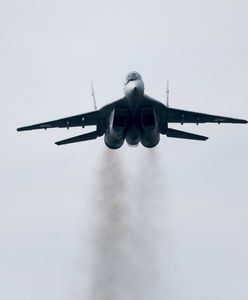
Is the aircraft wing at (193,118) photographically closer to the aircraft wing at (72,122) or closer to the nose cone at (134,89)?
the nose cone at (134,89)

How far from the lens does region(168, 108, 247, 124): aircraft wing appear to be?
9025cm

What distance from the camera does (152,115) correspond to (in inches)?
3413

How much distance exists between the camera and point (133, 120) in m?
87.0

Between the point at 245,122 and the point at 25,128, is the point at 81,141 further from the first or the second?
the point at 245,122

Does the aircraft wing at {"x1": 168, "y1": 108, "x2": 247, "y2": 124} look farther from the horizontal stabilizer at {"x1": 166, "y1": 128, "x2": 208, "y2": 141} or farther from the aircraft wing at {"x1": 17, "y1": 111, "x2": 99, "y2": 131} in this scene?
the aircraft wing at {"x1": 17, "y1": 111, "x2": 99, "y2": 131}

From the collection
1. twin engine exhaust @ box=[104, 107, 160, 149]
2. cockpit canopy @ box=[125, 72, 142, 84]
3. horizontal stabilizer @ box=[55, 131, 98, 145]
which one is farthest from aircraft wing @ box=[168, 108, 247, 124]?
horizontal stabilizer @ box=[55, 131, 98, 145]

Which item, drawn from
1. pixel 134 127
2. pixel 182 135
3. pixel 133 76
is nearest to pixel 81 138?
pixel 134 127

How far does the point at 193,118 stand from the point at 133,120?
5.27 meters

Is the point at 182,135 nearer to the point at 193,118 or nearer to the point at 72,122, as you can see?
the point at 193,118

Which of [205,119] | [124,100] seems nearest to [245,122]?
[205,119]

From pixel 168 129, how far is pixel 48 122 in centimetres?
706

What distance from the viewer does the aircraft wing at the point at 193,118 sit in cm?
9025

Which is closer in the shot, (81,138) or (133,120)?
(133,120)

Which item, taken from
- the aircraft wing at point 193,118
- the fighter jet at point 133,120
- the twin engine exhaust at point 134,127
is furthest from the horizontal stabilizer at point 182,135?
the twin engine exhaust at point 134,127
